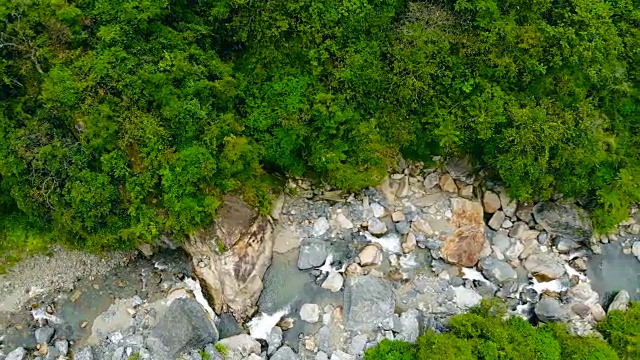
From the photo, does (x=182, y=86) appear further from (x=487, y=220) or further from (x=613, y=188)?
(x=613, y=188)

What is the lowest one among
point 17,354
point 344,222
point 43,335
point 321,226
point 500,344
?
point 17,354

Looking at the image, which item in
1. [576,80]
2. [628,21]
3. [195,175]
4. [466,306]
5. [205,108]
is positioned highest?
[628,21]

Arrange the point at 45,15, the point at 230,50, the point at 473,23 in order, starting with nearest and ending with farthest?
1. the point at 45,15
2. the point at 473,23
3. the point at 230,50

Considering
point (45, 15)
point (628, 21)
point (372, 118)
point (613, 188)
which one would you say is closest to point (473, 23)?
point (372, 118)

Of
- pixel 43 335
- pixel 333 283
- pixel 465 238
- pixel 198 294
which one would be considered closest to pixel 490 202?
pixel 465 238

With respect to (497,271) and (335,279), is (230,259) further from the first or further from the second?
(497,271)

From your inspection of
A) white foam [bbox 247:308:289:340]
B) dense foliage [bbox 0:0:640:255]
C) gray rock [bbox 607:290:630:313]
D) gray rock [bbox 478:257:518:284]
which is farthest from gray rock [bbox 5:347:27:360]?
gray rock [bbox 607:290:630:313]

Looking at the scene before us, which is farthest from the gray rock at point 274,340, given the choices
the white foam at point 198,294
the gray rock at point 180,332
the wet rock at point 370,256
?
the wet rock at point 370,256
